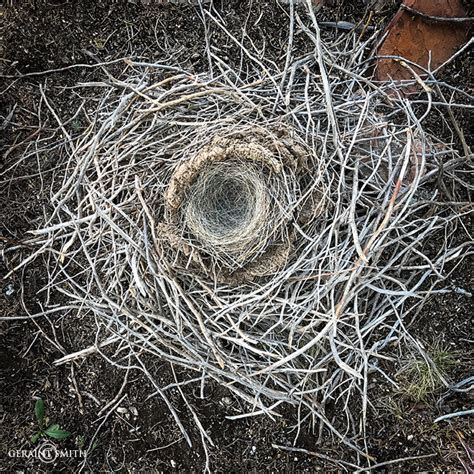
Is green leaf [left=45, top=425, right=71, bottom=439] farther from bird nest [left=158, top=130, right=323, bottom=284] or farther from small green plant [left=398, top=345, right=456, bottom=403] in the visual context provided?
small green plant [left=398, top=345, right=456, bottom=403]

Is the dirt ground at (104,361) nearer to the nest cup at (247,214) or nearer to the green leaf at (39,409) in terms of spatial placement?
the green leaf at (39,409)

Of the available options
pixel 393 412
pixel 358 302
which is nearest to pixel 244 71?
pixel 358 302

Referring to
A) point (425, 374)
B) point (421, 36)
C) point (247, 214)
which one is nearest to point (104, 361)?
point (247, 214)

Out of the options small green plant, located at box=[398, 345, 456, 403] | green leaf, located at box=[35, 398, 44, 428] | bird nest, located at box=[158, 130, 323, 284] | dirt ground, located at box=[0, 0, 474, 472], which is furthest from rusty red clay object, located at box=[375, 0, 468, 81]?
green leaf, located at box=[35, 398, 44, 428]

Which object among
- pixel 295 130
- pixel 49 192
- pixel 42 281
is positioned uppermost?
pixel 295 130

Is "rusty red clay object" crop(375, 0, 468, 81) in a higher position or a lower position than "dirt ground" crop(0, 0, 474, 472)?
higher

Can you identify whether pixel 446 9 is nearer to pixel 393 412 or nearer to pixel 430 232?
pixel 430 232
